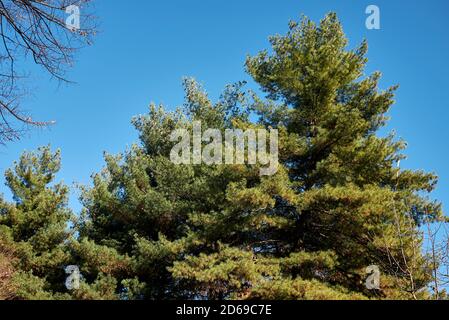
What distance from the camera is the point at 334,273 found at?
11445 millimetres

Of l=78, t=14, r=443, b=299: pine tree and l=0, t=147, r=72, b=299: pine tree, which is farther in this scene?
l=0, t=147, r=72, b=299: pine tree

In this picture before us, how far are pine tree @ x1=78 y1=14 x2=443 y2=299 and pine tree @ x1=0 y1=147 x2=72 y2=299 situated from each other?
2.01 metres

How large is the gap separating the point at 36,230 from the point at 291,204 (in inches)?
472

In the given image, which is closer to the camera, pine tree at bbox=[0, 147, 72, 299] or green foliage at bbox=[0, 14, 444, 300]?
green foliage at bbox=[0, 14, 444, 300]

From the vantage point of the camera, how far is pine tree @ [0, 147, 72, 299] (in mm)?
14692

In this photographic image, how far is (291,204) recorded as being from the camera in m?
11.2

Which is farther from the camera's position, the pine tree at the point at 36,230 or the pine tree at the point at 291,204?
the pine tree at the point at 36,230

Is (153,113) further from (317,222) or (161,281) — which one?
(317,222)

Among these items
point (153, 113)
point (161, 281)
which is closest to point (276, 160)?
point (161, 281)

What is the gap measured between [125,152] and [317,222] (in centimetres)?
904

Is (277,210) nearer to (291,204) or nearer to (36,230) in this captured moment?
(291,204)

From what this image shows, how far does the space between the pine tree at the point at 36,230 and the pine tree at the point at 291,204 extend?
201 cm

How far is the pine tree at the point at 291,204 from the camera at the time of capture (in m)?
10.3

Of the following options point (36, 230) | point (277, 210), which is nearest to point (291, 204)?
point (277, 210)
